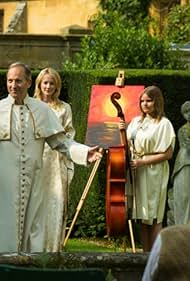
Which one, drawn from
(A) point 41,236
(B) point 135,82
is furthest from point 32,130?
(B) point 135,82

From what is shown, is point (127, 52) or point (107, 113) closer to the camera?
point (107, 113)

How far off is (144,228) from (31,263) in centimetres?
515

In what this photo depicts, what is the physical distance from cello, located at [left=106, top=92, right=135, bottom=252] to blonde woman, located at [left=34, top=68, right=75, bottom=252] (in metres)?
0.42

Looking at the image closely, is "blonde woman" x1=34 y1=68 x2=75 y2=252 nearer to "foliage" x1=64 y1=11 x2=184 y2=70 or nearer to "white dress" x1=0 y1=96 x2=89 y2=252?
"white dress" x1=0 y1=96 x2=89 y2=252

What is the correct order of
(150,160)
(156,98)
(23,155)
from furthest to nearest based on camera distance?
(150,160) < (156,98) < (23,155)

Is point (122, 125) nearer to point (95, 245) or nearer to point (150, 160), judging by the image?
point (150, 160)

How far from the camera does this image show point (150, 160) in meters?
12.0

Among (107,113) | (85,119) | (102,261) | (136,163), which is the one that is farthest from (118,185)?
(102,261)

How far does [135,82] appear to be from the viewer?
1589 cm

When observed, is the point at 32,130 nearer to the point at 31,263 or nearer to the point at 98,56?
the point at 31,263

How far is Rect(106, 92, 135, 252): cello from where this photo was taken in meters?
11.9

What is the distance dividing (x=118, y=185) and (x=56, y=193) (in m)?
1.08

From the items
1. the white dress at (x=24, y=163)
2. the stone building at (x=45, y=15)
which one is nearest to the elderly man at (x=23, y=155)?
the white dress at (x=24, y=163)

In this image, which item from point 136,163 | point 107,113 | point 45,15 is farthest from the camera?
point 45,15
